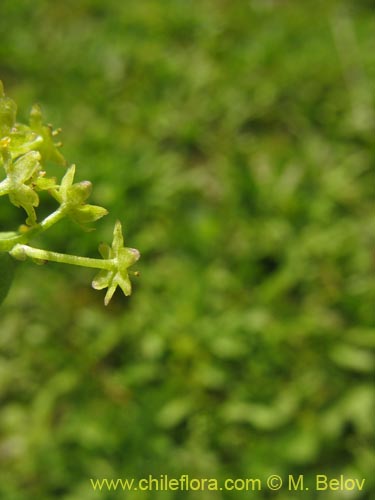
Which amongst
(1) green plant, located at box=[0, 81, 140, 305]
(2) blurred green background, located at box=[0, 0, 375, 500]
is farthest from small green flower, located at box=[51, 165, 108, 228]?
(2) blurred green background, located at box=[0, 0, 375, 500]

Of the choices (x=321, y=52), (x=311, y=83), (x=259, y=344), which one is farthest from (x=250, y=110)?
(x=259, y=344)

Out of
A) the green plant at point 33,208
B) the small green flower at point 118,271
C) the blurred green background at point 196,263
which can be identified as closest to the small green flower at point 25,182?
the green plant at point 33,208

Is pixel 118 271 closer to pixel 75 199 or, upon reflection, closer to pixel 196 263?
pixel 75 199

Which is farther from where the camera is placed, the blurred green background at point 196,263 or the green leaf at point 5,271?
the blurred green background at point 196,263

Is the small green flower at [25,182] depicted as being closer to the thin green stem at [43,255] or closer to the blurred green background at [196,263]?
the thin green stem at [43,255]

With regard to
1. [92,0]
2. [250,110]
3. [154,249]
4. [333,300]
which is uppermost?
[92,0]

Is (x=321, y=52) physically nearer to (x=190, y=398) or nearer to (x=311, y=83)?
(x=311, y=83)

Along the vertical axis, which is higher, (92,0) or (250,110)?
(92,0)
